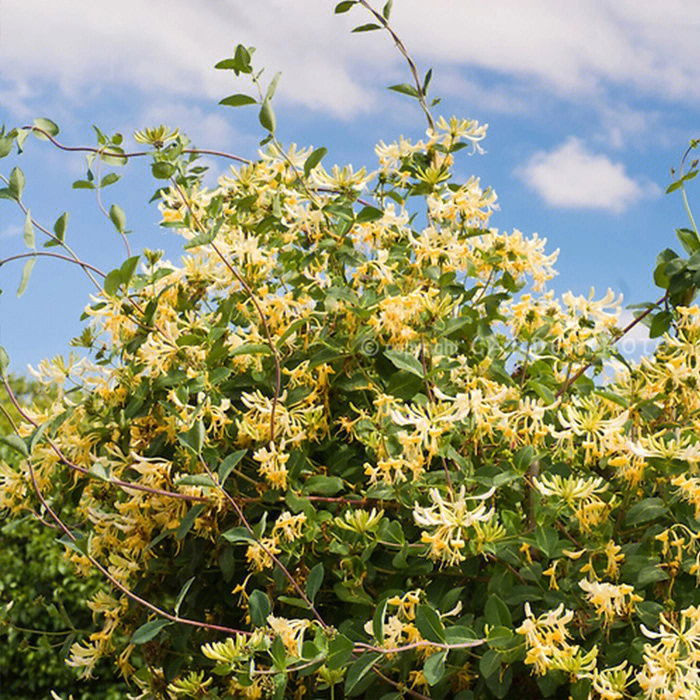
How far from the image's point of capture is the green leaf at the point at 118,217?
6.98ft

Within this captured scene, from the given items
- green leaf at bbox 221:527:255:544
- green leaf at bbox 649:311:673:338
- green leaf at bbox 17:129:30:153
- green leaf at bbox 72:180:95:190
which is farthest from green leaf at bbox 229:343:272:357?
green leaf at bbox 649:311:673:338

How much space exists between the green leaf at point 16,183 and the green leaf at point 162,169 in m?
0.28

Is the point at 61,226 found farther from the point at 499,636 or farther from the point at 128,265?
the point at 499,636

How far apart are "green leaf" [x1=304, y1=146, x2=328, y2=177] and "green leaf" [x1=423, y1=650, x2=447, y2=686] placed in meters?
1.08

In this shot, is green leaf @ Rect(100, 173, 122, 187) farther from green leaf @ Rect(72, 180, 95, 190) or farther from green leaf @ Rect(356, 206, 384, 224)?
green leaf @ Rect(356, 206, 384, 224)

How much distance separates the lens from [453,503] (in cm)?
180

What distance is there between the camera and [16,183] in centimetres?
204

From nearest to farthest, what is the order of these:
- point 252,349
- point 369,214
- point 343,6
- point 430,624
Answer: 1. point 430,624
2. point 252,349
3. point 369,214
4. point 343,6

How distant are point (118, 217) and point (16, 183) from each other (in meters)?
0.22

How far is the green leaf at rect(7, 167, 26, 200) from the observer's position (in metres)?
2.03

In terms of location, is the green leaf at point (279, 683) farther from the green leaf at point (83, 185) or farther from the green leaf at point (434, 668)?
the green leaf at point (83, 185)

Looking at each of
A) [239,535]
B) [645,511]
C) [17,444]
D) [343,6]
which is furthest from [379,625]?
[343,6]

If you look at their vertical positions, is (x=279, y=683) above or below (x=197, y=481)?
below

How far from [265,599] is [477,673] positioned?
1.62 feet
